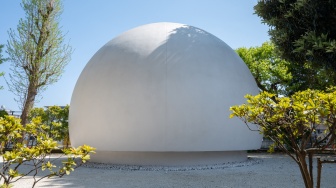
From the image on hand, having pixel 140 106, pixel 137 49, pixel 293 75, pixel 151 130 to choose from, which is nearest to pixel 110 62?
pixel 137 49

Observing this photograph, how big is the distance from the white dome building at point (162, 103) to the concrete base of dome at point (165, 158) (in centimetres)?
4

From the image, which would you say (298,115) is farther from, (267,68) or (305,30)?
(267,68)

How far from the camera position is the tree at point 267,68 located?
21.3 meters

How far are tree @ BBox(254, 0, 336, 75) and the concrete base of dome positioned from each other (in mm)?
5339

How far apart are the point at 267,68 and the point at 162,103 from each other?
13.1m

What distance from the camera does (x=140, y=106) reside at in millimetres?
11523

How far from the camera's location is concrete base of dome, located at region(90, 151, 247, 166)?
1189 centimetres

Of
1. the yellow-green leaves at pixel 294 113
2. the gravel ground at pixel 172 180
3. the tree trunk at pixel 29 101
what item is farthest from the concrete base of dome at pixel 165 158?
the tree trunk at pixel 29 101

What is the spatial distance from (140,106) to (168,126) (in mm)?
1446

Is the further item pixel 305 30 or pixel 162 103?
pixel 162 103

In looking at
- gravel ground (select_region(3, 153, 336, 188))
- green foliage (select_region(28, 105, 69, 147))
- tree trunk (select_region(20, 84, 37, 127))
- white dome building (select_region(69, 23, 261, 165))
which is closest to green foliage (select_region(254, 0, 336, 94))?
white dome building (select_region(69, 23, 261, 165))

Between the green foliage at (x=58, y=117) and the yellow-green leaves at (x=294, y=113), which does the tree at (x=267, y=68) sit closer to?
the green foliage at (x=58, y=117)

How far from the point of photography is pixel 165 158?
39.1ft

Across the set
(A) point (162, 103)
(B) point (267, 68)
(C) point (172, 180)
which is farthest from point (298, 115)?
(B) point (267, 68)
